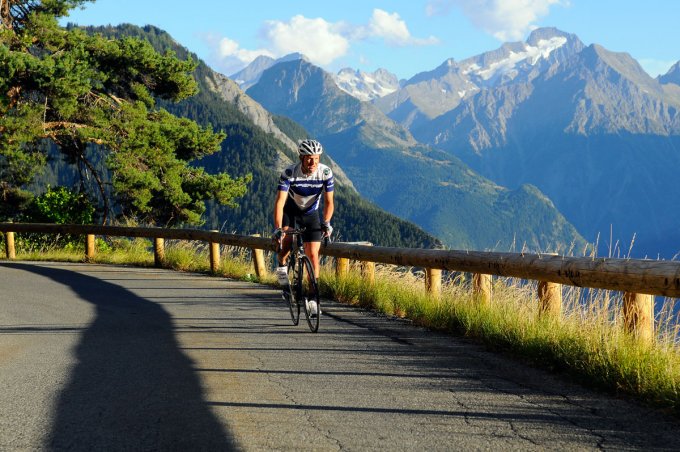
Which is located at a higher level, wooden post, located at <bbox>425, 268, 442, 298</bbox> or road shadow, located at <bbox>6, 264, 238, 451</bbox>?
wooden post, located at <bbox>425, 268, 442, 298</bbox>

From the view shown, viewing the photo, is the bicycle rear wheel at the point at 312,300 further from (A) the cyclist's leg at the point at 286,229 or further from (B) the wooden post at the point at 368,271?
(B) the wooden post at the point at 368,271

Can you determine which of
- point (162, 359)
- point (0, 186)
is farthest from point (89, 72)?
point (162, 359)

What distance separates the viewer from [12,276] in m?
15.3

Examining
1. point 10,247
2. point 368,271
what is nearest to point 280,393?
point 368,271

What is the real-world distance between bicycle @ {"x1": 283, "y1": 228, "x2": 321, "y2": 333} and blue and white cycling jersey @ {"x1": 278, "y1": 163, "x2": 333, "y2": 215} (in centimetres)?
31

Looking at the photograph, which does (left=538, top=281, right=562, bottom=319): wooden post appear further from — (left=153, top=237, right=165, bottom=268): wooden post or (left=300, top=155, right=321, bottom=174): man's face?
(left=153, top=237, right=165, bottom=268): wooden post

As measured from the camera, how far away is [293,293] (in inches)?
349

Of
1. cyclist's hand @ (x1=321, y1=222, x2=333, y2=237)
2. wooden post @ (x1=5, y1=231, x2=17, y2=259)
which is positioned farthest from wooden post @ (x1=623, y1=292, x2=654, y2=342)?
wooden post @ (x1=5, y1=231, x2=17, y2=259)

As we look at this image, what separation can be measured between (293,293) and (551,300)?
2.86m

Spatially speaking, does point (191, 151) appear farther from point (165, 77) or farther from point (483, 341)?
point (483, 341)

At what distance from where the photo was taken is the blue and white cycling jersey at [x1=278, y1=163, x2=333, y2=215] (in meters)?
8.50

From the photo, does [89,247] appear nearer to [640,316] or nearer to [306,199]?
[306,199]

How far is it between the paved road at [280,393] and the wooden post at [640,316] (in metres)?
0.87

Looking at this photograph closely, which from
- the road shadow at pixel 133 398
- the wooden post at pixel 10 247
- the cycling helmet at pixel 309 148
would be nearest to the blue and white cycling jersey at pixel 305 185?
the cycling helmet at pixel 309 148
